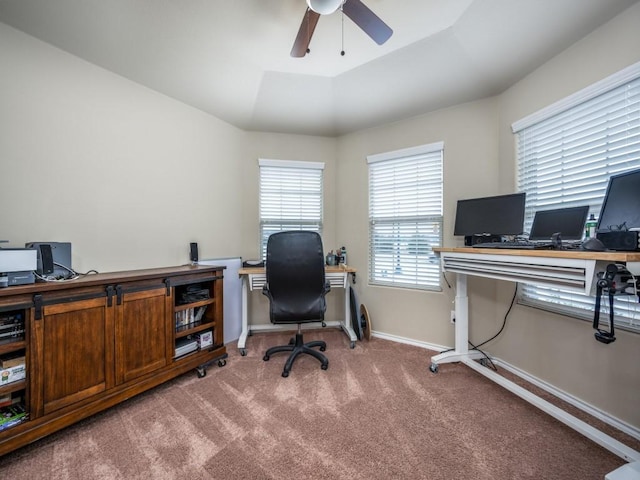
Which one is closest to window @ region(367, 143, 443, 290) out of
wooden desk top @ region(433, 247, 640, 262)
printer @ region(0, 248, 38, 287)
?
wooden desk top @ region(433, 247, 640, 262)

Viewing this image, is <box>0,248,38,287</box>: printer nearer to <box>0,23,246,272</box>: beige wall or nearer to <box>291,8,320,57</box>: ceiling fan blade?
<box>0,23,246,272</box>: beige wall

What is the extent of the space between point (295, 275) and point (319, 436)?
114cm

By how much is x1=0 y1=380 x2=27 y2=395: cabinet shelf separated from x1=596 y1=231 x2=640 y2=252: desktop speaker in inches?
124

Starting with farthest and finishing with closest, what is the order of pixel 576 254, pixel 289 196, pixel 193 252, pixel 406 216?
1. pixel 289 196
2. pixel 406 216
3. pixel 193 252
4. pixel 576 254

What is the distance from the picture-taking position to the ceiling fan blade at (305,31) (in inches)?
62.1

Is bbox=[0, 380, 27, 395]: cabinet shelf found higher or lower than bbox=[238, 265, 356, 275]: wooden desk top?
lower

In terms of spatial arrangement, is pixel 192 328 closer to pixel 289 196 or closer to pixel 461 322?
pixel 289 196

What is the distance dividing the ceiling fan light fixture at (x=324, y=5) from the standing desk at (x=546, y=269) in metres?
1.78

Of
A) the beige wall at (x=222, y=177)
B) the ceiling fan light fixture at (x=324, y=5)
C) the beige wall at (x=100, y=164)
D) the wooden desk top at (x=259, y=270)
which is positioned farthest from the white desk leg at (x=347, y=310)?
the ceiling fan light fixture at (x=324, y=5)

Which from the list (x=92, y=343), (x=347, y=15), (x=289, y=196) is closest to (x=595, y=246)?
(x=347, y=15)

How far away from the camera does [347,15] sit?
151cm

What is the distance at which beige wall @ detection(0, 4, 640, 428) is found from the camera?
5.53 feet

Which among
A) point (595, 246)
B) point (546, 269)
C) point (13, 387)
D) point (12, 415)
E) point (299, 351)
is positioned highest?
point (595, 246)

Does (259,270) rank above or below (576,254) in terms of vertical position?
below
